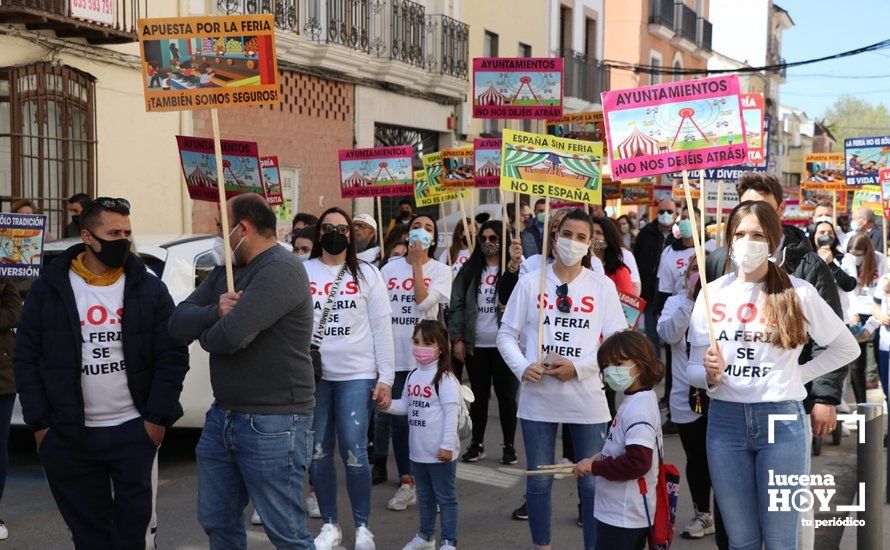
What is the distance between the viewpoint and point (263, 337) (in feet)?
15.1

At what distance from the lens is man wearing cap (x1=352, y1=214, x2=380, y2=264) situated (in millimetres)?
8164

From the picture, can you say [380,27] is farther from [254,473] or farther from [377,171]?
[254,473]

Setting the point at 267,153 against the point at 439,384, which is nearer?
the point at 439,384

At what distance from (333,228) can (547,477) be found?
6.25 ft

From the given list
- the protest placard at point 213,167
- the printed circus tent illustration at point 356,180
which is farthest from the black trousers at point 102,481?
the printed circus tent illustration at point 356,180

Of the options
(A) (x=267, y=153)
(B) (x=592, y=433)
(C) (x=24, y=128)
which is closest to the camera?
(B) (x=592, y=433)

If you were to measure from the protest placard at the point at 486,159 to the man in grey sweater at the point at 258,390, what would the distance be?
7000 millimetres

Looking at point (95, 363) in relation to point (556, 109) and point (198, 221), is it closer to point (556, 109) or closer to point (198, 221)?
point (556, 109)

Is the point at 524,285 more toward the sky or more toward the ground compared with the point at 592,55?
more toward the ground

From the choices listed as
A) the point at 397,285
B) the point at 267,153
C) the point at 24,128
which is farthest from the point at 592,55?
the point at 397,285

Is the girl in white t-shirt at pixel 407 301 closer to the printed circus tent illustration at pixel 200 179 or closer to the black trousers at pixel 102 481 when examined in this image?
the printed circus tent illustration at pixel 200 179

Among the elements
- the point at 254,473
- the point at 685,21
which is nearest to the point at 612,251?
the point at 254,473

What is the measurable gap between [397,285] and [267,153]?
9.69 metres

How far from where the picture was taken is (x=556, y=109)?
10.5m
